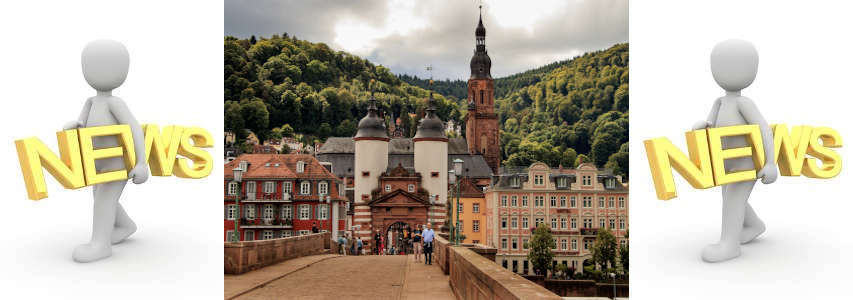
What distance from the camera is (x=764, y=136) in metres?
8.85

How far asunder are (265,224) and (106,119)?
9832mm

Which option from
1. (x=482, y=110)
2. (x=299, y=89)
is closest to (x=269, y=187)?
(x=299, y=89)

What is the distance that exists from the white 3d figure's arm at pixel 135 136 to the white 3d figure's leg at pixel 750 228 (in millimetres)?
7714

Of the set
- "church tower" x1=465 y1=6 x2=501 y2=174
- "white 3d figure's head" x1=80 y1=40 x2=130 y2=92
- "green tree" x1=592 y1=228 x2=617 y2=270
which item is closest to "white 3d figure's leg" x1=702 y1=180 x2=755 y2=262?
"white 3d figure's head" x1=80 y1=40 x2=130 y2=92

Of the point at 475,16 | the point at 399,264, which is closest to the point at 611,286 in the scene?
the point at 399,264

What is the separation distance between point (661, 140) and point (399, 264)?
27.5 ft

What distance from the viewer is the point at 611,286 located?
697 inches

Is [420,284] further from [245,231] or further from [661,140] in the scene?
[245,231]

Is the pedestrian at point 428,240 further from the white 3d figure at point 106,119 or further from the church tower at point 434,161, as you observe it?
the church tower at point 434,161

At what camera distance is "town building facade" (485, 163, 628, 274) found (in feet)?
58.6

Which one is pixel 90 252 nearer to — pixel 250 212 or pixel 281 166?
pixel 250 212

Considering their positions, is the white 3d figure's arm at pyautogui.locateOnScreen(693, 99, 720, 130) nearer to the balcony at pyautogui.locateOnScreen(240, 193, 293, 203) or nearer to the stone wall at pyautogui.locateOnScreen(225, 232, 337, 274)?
the stone wall at pyautogui.locateOnScreen(225, 232, 337, 274)

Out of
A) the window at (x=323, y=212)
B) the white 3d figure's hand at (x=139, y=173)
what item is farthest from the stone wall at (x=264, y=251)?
the white 3d figure's hand at (x=139, y=173)

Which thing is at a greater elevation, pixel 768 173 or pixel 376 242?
pixel 768 173
